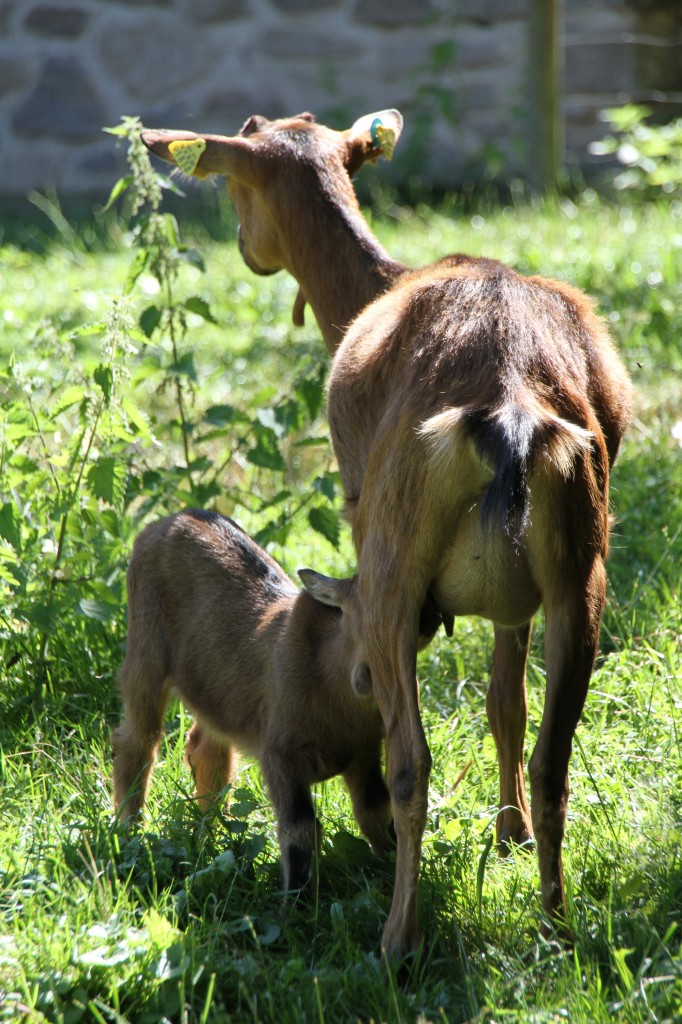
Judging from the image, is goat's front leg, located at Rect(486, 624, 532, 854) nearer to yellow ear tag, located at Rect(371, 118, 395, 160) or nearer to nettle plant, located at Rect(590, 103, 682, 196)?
yellow ear tag, located at Rect(371, 118, 395, 160)

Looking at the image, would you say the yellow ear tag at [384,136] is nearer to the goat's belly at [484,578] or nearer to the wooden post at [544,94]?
the goat's belly at [484,578]

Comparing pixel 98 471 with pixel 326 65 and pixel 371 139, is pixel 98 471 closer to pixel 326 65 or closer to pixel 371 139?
pixel 371 139

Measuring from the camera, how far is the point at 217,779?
3.55 metres

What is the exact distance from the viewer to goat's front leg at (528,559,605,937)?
255 cm

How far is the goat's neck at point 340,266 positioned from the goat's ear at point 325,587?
94 cm

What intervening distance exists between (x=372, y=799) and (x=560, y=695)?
32.6 inches

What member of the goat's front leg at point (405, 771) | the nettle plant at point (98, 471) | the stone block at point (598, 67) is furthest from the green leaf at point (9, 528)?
the stone block at point (598, 67)

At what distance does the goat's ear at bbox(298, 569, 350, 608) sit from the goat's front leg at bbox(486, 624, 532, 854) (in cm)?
44

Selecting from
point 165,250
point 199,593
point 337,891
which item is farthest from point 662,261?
point 337,891

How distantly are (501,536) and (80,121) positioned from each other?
26.9ft

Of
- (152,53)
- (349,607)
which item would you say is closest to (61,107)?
(152,53)

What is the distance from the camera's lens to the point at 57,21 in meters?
9.44

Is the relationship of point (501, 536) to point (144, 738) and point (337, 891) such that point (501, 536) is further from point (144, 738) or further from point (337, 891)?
point (144, 738)

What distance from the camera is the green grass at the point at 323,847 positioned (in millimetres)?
2537
